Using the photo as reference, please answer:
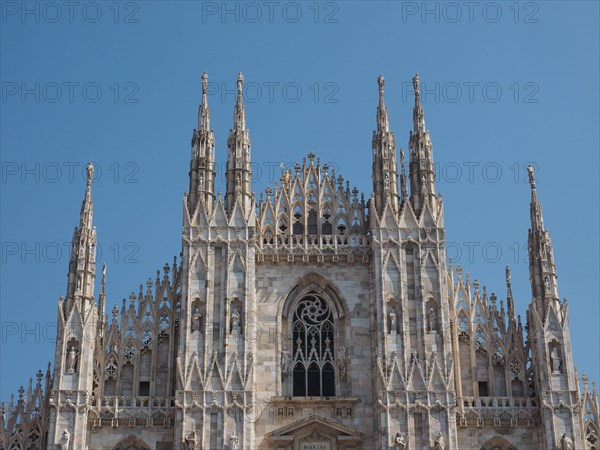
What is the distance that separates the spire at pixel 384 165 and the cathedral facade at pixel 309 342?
0.21 feet

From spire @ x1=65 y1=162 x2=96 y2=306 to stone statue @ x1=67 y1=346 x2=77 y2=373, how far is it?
1387 mm

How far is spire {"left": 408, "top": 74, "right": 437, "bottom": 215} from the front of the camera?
34281 mm

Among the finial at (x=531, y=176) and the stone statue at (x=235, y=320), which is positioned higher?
the finial at (x=531, y=176)

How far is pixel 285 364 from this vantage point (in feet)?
107

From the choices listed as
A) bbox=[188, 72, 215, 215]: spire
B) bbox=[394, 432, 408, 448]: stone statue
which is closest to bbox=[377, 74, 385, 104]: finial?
bbox=[188, 72, 215, 215]: spire

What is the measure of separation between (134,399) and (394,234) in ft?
28.8

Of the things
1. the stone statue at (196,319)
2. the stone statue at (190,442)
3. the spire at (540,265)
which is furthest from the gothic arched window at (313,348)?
the spire at (540,265)

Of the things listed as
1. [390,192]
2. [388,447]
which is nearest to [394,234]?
[390,192]

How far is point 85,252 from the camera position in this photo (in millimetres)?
33156

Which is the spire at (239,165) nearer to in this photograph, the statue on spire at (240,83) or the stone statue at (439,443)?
the statue on spire at (240,83)

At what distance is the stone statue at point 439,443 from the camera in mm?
30734

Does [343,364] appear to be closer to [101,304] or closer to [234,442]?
[234,442]

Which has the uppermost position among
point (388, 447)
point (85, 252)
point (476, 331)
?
point (85, 252)

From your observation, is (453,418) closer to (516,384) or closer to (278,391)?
(516,384)
